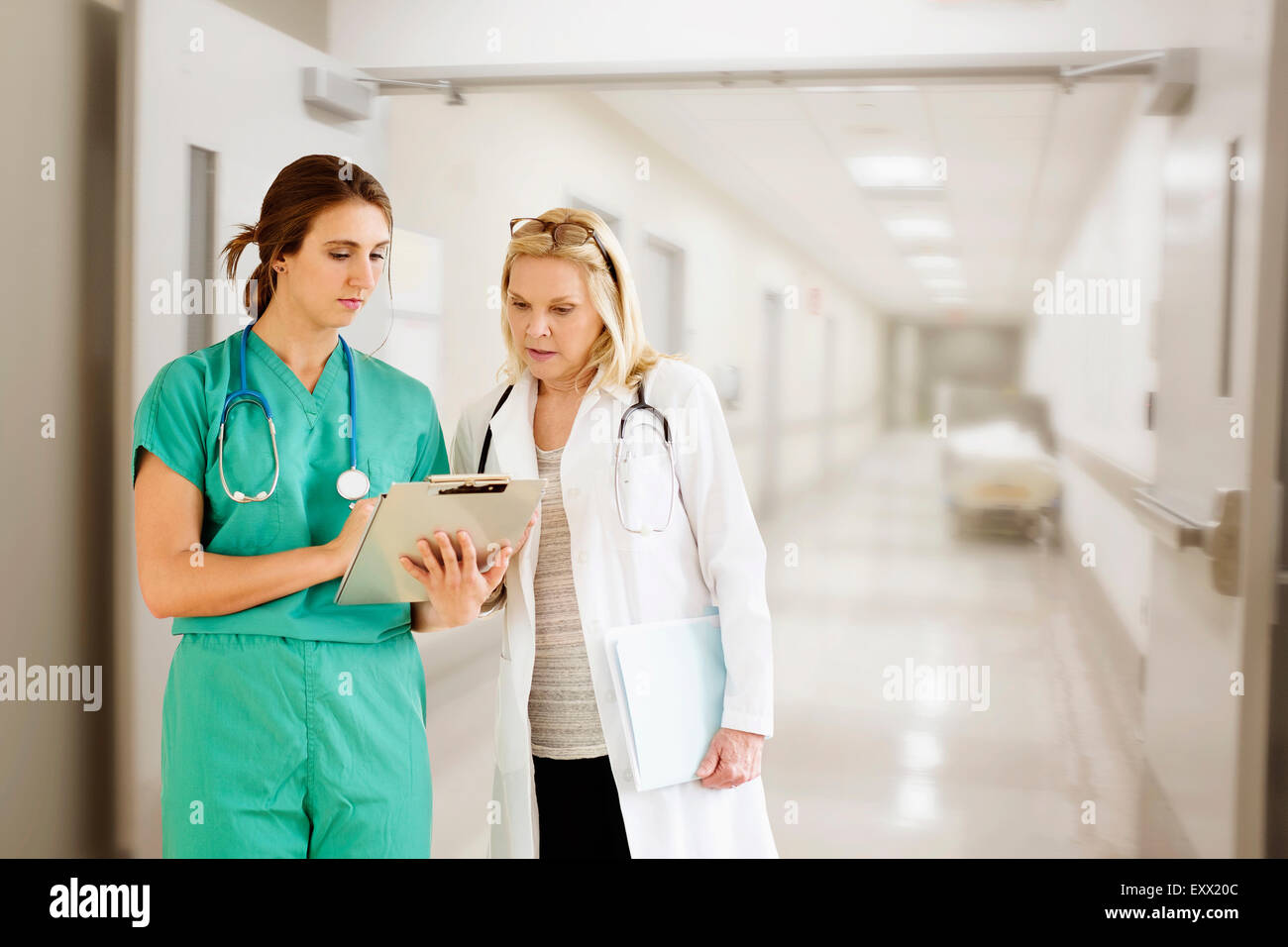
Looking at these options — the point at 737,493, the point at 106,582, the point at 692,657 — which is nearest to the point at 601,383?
the point at 737,493

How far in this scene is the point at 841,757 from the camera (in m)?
2.33

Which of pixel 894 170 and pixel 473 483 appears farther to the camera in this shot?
pixel 894 170

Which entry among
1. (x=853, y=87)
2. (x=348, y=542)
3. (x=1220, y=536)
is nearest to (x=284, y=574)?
(x=348, y=542)

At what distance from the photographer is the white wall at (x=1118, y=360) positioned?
76.7 inches

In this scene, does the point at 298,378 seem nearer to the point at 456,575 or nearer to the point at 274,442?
the point at 274,442

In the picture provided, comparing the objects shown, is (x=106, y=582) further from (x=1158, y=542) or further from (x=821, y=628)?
(x=1158, y=542)

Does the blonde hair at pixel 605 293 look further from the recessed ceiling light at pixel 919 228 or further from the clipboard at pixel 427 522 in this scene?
the recessed ceiling light at pixel 919 228

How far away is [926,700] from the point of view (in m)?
2.23

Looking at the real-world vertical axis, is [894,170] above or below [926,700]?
above

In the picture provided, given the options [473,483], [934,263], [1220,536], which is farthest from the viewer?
[934,263]

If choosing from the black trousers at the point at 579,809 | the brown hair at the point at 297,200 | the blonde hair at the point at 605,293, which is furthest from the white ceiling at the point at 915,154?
the black trousers at the point at 579,809

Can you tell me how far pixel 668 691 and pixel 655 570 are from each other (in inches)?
6.4

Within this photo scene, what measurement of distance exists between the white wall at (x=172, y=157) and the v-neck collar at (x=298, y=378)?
2.09ft

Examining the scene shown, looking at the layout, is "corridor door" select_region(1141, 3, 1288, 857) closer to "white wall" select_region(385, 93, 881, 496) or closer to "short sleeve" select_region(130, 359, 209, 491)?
"white wall" select_region(385, 93, 881, 496)
